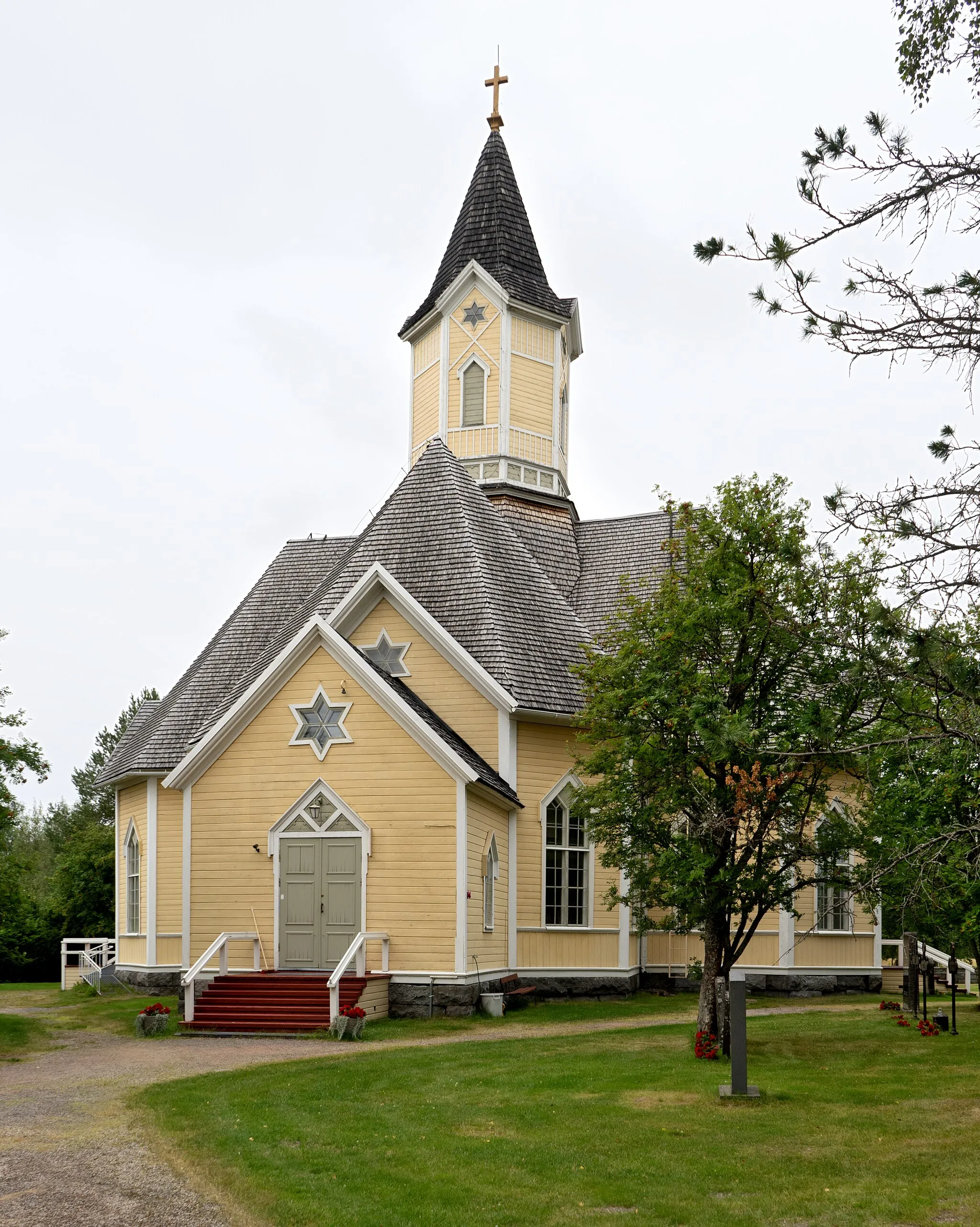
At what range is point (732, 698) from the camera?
52.9ft

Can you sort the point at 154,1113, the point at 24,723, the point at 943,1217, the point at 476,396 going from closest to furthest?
the point at 943,1217 → the point at 154,1113 → the point at 24,723 → the point at 476,396

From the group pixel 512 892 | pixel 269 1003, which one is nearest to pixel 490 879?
pixel 512 892

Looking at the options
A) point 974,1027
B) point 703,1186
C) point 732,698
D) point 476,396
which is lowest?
point 974,1027

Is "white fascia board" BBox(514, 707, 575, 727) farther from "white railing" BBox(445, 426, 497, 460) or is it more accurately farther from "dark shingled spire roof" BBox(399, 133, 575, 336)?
"dark shingled spire roof" BBox(399, 133, 575, 336)

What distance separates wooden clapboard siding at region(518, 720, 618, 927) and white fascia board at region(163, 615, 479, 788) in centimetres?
328

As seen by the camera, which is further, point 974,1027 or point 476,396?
point 476,396

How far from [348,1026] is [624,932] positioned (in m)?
7.62

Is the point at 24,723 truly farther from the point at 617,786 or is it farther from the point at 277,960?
the point at 617,786

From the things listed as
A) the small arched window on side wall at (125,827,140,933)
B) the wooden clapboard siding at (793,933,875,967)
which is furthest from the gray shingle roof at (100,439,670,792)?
the wooden clapboard siding at (793,933,875,967)

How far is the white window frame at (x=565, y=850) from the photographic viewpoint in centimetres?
2320

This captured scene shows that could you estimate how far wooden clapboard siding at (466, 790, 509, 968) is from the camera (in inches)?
802

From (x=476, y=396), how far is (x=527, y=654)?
10015mm

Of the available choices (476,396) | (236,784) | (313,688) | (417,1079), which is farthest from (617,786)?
(476,396)

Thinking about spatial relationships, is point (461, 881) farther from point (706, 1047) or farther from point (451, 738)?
point (706, 1047)
